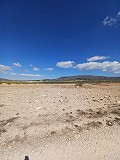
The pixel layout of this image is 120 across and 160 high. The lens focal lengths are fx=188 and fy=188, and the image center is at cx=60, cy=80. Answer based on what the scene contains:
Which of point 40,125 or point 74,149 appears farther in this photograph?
point 40,125

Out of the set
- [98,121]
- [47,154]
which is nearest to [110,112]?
[98,121]

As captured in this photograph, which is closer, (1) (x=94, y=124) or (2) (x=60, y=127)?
(2) (x=60, y=127)

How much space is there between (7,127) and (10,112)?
10.0 ft

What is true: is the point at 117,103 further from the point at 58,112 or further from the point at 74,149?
the point at 74,149

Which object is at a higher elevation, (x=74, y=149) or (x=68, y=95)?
(x=68, y=95)

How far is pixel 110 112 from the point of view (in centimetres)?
1447

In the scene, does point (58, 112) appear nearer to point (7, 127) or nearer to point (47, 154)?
point (7, 127)

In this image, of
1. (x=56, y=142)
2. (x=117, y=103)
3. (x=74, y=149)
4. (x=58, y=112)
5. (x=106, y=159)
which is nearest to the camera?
(x=106, y=159)

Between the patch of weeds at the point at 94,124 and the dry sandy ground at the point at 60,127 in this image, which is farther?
the patch of weeds at the point at 94,124

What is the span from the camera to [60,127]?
38.3 feet

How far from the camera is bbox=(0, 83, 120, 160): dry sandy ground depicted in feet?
28.8

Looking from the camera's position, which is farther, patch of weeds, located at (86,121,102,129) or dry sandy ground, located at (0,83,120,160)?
patch of weeds, located at (86,121,102,129)

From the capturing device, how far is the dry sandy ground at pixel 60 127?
878 cm

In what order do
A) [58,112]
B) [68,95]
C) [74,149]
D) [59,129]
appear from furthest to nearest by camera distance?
[68,95], [58,112], [59,129], [74,149]
